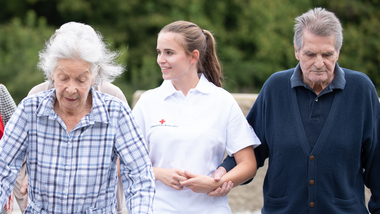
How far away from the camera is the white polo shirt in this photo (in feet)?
7.98

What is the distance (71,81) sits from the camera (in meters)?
1.81

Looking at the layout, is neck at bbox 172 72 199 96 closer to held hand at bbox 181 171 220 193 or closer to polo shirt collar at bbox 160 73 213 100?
polo shirt collar at bbox 160 73 213 100

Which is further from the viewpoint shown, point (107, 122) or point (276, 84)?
point (276, 84)

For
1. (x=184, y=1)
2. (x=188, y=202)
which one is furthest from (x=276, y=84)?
(x=184, y=1)

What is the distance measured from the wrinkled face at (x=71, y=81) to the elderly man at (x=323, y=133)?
991 mm

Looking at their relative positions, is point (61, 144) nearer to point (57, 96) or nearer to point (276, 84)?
point (57, 96)

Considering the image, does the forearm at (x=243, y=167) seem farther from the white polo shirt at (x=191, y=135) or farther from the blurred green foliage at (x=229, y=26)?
the blurred green foliage at (x=229, y=26)

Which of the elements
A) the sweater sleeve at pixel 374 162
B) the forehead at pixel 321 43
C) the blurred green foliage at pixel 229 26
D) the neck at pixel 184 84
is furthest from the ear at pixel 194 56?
the blurred green foliage at pixel 229 26

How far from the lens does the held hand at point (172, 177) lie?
2.37 m

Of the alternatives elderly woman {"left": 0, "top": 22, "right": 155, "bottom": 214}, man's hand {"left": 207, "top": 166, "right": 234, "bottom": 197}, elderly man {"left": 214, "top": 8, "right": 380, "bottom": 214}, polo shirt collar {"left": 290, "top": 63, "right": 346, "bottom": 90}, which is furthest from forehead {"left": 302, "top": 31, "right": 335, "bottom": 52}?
elderly woman {"left": 0, "top": 22, "right": 155, "bottom": 214}

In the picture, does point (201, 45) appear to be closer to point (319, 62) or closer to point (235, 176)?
point (319, 62)

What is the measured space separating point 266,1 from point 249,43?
1.38m

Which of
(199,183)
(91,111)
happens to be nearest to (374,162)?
(199,183)

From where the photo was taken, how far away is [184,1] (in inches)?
462
